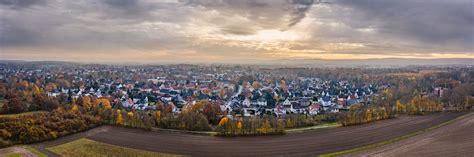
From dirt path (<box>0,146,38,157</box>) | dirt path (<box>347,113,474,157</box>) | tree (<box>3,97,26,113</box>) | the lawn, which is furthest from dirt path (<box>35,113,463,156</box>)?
tree (<box>3,97,26,113</box>)

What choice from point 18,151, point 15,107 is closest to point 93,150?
point 18,151

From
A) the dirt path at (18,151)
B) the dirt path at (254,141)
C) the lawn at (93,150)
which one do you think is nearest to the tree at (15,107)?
the dirt path at (254,141)

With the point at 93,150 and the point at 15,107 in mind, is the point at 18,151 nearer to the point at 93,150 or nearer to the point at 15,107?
the point at 93,150

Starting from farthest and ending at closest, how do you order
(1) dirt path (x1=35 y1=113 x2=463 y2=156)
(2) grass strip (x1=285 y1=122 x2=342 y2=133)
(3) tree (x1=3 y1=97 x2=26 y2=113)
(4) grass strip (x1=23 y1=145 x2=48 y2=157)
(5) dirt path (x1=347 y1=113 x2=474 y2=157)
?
(3) tree (x1=3 y1=97 x2=26 y2=113), (2) grass strip (x1=285 y1=122 x2=342 y2=133), (1) dirt path (x1=35 y1=113 x2=463 y2=156), (4) grass strip (x1=23 y1=145 x2=48 y2=157), (5) dirt path (x1=347 y1=113 x2=474 y2=157)

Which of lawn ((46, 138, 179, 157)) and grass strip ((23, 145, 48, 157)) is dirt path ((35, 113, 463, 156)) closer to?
grass strip ((23, 145, 48, 157))

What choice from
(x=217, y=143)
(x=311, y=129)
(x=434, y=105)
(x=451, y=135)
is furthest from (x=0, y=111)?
(x=434, y=105)
